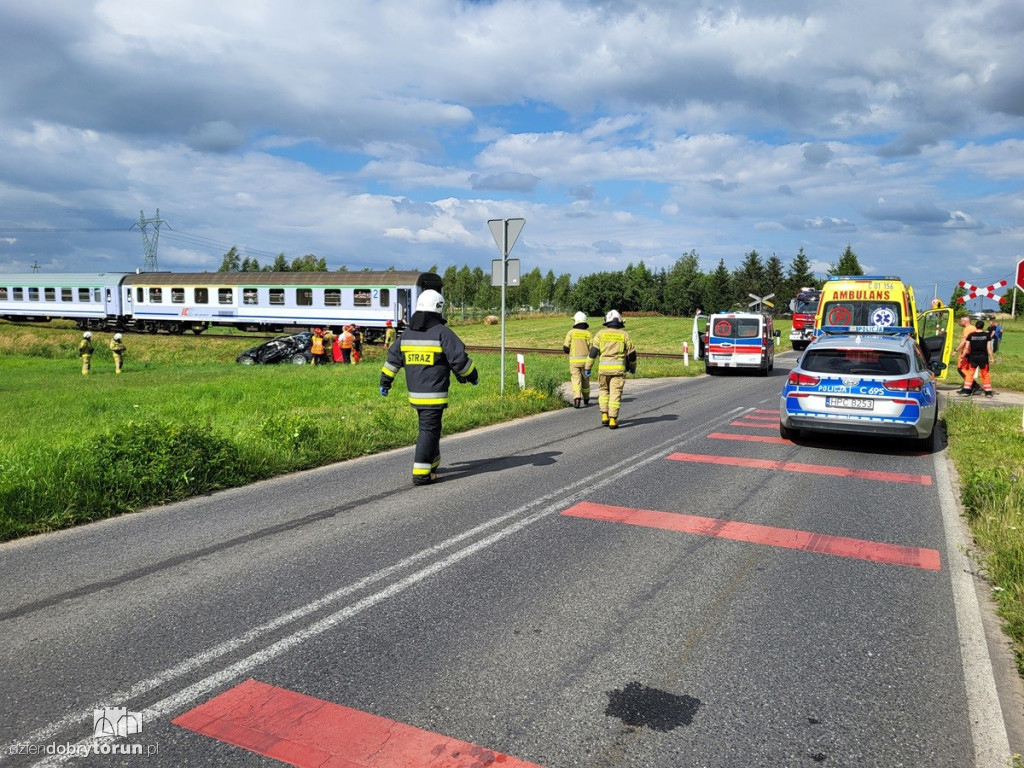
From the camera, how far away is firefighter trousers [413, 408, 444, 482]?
7.48m

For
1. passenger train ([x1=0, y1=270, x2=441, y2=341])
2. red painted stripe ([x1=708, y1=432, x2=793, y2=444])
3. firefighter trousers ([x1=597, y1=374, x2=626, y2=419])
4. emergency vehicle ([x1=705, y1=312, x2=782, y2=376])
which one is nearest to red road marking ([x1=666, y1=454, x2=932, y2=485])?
red painted stripe ([x1=708, y1=432, x2=793, y2=444])

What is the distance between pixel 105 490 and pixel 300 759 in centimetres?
495

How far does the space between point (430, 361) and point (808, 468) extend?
4.61 meters

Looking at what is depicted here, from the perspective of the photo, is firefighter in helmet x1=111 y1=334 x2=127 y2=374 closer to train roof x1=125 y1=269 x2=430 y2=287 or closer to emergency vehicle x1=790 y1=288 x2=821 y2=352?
train roof x1=125 y1=269 x2=430 y2=287

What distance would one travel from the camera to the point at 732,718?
3.09 m

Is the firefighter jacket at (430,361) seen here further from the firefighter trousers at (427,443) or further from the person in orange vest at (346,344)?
the person in orange vest at (346,344)

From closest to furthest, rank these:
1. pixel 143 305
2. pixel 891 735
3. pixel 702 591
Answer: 1. pixel 891 735
2. pixel 702 591
3. pixel 143 305

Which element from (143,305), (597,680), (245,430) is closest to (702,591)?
(597,680)

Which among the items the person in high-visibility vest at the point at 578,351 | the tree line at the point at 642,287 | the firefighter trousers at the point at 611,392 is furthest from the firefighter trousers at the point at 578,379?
the tree line at the point at 642,287

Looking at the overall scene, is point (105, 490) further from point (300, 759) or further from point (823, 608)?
point (823, 608)

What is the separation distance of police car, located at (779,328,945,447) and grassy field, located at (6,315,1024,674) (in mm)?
773

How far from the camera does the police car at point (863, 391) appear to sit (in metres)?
9.34

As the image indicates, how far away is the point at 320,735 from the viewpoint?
294 centimetres

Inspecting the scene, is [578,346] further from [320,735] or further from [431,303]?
[320,735]
